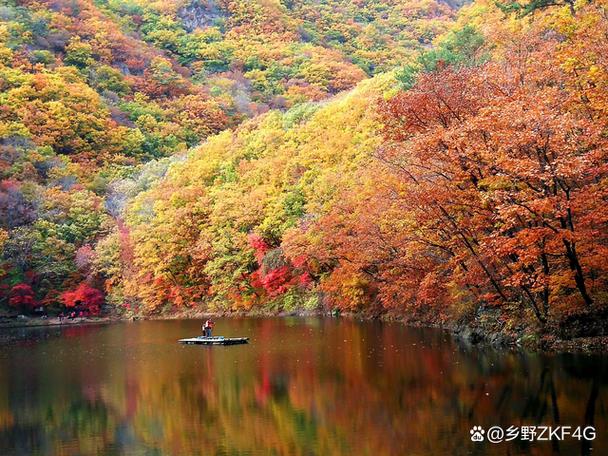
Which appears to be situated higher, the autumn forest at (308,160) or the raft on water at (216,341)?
the autumn forest at (308,160)

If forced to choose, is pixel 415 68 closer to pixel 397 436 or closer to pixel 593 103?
pixel 593 103

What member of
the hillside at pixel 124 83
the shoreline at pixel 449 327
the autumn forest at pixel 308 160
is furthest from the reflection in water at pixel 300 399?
the hillside at pixel 124 83

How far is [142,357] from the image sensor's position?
30609mm

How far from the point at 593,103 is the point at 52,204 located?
4688 cm

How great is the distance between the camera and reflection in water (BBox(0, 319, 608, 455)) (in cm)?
1544

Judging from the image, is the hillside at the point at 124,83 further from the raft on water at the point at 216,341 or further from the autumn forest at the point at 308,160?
the raft on water at the point at 216,341

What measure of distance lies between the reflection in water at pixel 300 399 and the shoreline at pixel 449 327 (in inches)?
37.9

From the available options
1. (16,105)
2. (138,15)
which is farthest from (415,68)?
(138,15)

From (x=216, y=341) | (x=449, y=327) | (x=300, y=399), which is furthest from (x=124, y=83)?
(x=300, y=399)

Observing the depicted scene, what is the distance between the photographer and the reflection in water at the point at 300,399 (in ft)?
50.6

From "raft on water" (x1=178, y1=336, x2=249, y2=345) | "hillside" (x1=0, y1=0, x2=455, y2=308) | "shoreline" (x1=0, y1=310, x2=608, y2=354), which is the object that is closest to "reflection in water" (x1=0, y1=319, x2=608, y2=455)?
"shoreline" (x1=0, y1=310, x2=608, y2=354)

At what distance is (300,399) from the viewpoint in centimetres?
1978

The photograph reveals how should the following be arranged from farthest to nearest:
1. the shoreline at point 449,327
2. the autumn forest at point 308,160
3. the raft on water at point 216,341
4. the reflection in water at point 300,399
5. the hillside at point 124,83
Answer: the hillside at point 124,83 → the raft on water at point 216,341 → the autumn forest at point 308,160 → the shoreline at point 449,327 → the reflection in water at point 300,399

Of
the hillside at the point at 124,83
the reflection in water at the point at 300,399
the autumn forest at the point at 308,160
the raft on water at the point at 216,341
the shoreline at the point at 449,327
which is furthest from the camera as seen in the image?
the hillside at the point at 124,83
